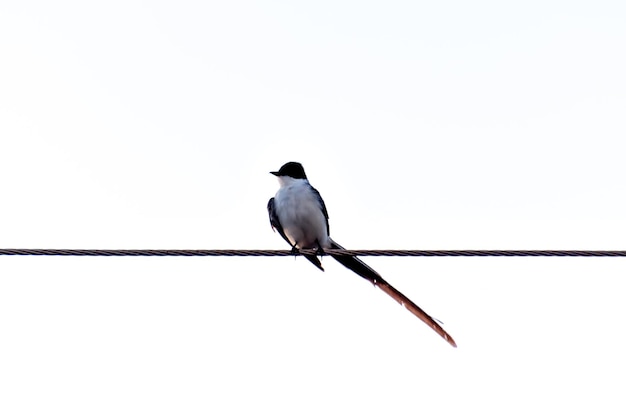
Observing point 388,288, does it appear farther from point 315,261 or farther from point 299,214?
point 299,214

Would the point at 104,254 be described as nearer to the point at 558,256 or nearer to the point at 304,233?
the point at 558,256

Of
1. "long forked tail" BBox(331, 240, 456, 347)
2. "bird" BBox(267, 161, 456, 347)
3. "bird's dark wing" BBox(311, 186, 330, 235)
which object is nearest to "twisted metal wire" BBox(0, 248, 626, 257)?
"long forked tail" BBox(331, 240, 456, 347)

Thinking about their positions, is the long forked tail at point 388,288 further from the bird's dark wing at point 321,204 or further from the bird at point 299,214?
the bird's dark wing at point 321,204

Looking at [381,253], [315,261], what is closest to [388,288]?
[315,261]

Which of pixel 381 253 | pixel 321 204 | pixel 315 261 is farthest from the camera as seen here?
pixel 321 204

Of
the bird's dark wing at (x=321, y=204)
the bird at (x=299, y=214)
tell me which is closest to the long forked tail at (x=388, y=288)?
the bird at (x=299, y=214)

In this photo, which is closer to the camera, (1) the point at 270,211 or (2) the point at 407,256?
(2) the point at 407,256

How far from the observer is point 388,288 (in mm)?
7184

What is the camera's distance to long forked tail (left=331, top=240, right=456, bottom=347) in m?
6.78

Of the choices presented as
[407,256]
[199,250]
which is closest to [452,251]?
[407,256]

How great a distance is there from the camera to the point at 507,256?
5.17 meters

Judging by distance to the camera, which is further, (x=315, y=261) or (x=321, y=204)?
(x=321, y=204)

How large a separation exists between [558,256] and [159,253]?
1.97 meters

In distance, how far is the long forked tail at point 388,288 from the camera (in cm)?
678
